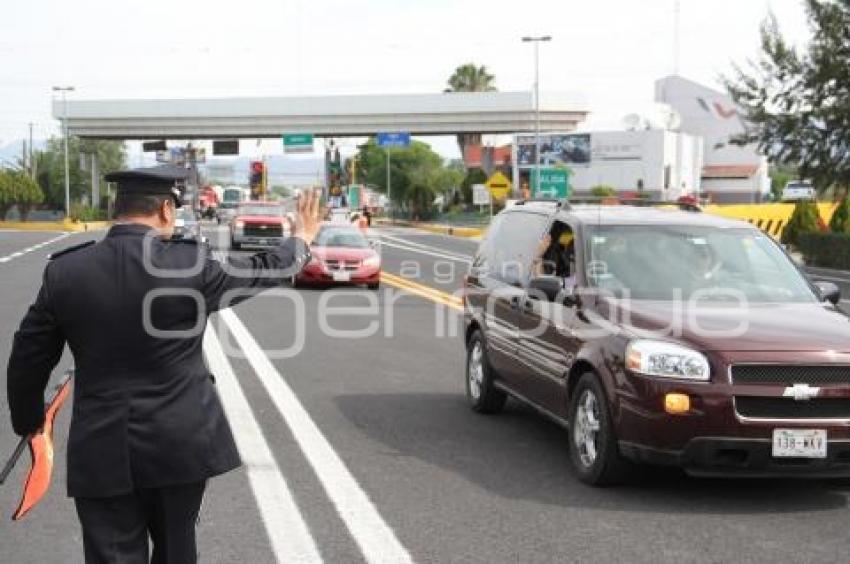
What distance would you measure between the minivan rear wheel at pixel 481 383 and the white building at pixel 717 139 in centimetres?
8127

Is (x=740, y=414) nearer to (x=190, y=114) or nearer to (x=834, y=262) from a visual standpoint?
(x=834, y=262)

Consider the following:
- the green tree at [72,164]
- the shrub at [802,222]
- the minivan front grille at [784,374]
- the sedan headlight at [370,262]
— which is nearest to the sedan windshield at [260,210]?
the sedan headlight at [370,262]

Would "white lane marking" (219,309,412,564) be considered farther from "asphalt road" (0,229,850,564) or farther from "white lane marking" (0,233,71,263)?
"white lane marking" (0,233,71,263)

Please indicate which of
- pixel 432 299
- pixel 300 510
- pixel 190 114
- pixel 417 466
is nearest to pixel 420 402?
pixel 417 466

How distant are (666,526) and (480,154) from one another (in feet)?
302

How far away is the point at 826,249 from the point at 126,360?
30.2 meters

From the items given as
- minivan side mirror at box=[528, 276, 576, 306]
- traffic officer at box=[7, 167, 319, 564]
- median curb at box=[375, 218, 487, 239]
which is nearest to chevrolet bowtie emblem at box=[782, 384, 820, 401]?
minivan side mirror at box=[528, 276, 576, 306]

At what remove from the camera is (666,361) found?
609 cm

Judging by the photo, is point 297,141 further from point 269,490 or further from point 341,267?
point 269,490

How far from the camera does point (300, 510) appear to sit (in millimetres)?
5996

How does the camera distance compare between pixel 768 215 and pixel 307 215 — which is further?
pixel 768 215

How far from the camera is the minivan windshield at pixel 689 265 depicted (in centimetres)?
712

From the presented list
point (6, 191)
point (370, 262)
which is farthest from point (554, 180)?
point (6, 191)

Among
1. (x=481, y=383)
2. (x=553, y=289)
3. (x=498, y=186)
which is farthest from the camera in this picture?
(x=498, y=186)
